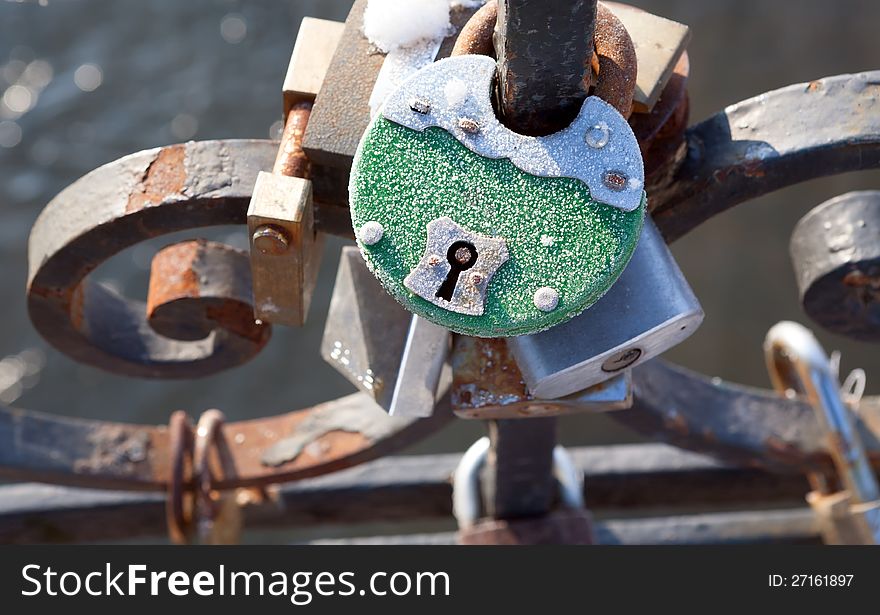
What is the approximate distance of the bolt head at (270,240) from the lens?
1095mm

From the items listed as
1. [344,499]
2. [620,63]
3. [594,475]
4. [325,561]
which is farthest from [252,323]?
[594,475]

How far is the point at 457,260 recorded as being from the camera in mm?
970

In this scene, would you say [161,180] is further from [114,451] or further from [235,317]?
[114,451]

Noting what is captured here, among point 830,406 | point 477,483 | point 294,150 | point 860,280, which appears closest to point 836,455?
point 830,406

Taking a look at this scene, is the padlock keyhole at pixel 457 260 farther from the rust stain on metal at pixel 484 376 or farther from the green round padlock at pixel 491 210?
the rust stain on metal at pixel 484 376

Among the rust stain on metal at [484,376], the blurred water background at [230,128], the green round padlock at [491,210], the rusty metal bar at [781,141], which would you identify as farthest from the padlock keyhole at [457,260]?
the blurred water background at [230,128]

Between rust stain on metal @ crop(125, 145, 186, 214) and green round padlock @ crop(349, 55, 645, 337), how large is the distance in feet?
1.09

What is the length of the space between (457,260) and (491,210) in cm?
6

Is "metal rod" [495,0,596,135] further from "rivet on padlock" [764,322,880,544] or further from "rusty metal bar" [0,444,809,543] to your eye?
A: "rusty metal bar" [0,444,809,543]

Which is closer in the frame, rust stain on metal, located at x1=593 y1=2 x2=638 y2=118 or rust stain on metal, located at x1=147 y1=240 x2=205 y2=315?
rust stain on metal, located at x1=593 y1=2 x2=638 y2=118

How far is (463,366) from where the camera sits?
1.22 m

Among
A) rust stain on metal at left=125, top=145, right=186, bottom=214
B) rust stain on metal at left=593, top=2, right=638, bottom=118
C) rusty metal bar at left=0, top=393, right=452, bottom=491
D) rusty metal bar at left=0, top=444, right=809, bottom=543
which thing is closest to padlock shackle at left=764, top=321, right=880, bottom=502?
rusty metal bar at left=0, top=444, right=809, bottom=543

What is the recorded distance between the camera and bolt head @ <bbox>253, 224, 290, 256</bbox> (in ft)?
3.59

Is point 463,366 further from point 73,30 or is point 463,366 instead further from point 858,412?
point 73,30
